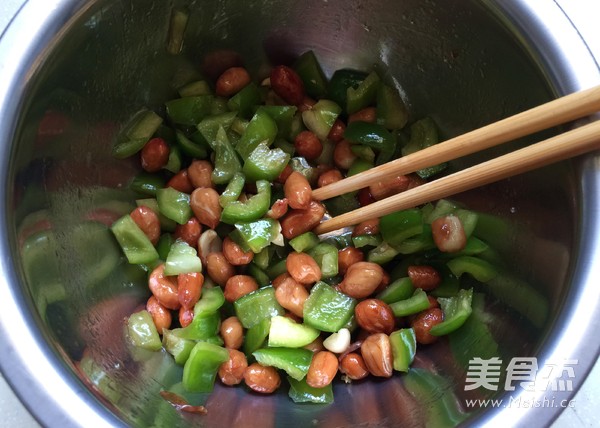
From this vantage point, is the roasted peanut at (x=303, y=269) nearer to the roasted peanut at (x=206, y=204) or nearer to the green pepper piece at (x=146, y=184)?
the roasted peanut at (x=206, y=204)

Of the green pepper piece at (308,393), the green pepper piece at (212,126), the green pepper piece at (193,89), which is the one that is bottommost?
the green pepper piece at (308,393)

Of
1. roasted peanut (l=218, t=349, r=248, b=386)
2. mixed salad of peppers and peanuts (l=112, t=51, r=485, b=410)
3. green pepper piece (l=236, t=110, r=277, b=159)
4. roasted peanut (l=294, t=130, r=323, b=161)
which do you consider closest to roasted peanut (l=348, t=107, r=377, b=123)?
mixed salad of peppers and peanuts (l=112, t=51, r=485, b=410)

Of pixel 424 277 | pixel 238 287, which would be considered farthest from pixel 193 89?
pixel 424 277

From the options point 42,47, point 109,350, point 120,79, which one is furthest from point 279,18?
point 109,350

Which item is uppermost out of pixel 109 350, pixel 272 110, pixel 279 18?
pixel 279 18

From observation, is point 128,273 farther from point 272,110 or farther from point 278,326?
point 272,110

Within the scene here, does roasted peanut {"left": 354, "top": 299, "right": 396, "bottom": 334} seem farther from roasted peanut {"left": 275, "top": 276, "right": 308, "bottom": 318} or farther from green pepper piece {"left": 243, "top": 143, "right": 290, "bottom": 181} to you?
green pepper piece {"left": 243, "top": 143, "right": 290, "bottom": 181}

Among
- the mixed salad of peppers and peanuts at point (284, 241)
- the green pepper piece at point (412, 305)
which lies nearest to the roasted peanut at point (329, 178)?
the mixed salad of peppers and peanuts at point (284, 241)
